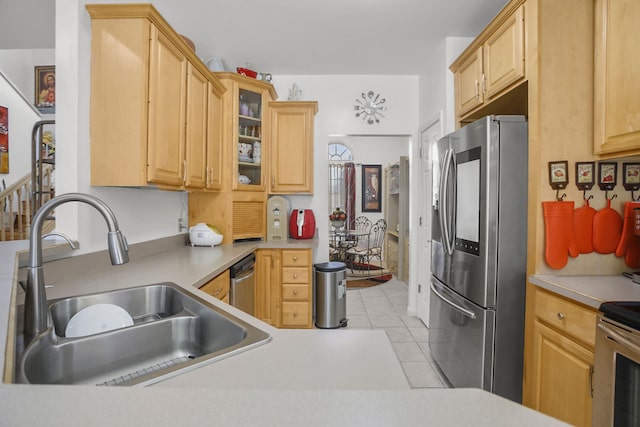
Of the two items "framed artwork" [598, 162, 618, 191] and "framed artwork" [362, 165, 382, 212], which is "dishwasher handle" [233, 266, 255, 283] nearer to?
"framed artwork" [598, 162, 618, 191]

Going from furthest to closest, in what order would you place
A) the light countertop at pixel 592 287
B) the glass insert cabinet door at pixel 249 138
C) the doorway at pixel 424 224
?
the doorway at pixel 424 224, the glass insert cabinet door at pixel 249 138, the light countertop at pixel 592 287

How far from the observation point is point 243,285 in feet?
8.60

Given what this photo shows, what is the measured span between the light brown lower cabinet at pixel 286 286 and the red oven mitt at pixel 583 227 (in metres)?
2.11

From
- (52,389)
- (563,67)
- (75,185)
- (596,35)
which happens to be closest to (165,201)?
(75,185)

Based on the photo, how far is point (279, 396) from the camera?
0.44 meters

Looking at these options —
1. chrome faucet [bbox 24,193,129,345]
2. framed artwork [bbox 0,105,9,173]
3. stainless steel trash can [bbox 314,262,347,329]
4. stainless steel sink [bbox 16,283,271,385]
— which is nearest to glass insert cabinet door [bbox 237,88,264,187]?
stainless steel trash can [bbox 314,262,347,329]

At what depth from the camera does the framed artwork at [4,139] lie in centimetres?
443

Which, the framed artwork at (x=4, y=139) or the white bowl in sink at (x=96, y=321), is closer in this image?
the white bowl in sink at (x=96, y=321)

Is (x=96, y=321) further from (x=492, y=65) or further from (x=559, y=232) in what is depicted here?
(x=492, y=65)

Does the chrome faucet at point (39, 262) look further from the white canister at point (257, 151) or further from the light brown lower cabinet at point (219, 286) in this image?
the white canister at point (257, 151)

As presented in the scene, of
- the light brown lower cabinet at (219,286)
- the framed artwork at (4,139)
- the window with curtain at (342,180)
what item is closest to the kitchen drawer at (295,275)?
the light brown lower cabinet at (219,286)

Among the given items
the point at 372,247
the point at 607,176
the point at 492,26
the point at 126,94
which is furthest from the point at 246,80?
the point at 372,247

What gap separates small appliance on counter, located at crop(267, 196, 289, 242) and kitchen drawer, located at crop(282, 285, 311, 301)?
1.73 feet

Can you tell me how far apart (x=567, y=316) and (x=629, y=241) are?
0.61 meters
